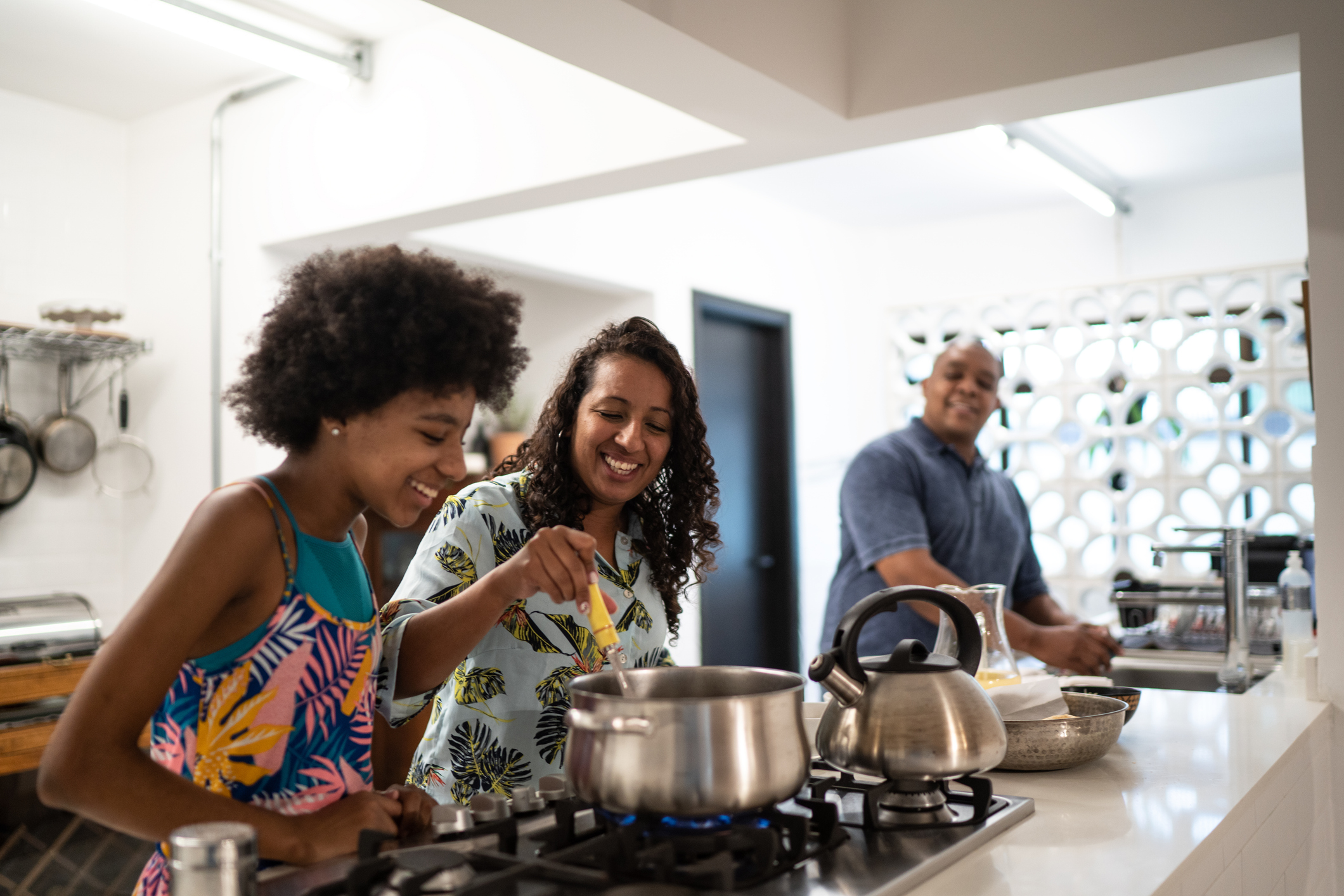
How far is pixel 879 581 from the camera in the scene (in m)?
2.67

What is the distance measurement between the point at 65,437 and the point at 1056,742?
320 centimetres

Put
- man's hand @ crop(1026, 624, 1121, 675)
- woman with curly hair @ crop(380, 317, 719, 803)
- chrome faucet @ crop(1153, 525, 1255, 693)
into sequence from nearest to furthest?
woman with curly hair @ crop(380, 317, 719, 803), man's hand @ crop(1026, 624, 1121, 675), chrome faucet @ crop(1153, 525, 1255, 693)

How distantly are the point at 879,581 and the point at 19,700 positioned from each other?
2297mm

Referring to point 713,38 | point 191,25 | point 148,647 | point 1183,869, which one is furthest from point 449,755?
point 191,25

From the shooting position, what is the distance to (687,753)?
0.93 m

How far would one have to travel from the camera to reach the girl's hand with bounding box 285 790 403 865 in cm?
101

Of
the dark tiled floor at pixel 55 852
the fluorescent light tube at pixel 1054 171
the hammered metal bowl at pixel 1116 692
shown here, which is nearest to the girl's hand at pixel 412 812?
the hammered metal bowl at pixel 1116 692

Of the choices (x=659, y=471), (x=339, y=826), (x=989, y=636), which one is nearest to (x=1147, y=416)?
(x=989, y=636)

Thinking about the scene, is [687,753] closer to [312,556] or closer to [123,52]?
[312,556]

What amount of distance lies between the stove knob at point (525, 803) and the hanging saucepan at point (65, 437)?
2.92 m

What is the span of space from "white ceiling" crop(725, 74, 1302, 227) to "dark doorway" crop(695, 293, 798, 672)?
70 centimetres

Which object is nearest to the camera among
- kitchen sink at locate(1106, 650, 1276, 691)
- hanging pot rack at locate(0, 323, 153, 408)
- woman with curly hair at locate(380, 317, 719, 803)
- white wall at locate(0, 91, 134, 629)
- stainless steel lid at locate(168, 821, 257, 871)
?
stainless steel lid at locate(168, 821, 257, 871)

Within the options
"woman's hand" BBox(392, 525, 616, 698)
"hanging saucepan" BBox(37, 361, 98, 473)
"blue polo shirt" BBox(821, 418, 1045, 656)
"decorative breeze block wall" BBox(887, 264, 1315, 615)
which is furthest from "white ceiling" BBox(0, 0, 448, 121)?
"decorative breeze block wall" BBox(887, 264, 1315, 615)

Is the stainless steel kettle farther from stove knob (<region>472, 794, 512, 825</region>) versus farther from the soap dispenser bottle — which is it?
the soap dispenser bottle
